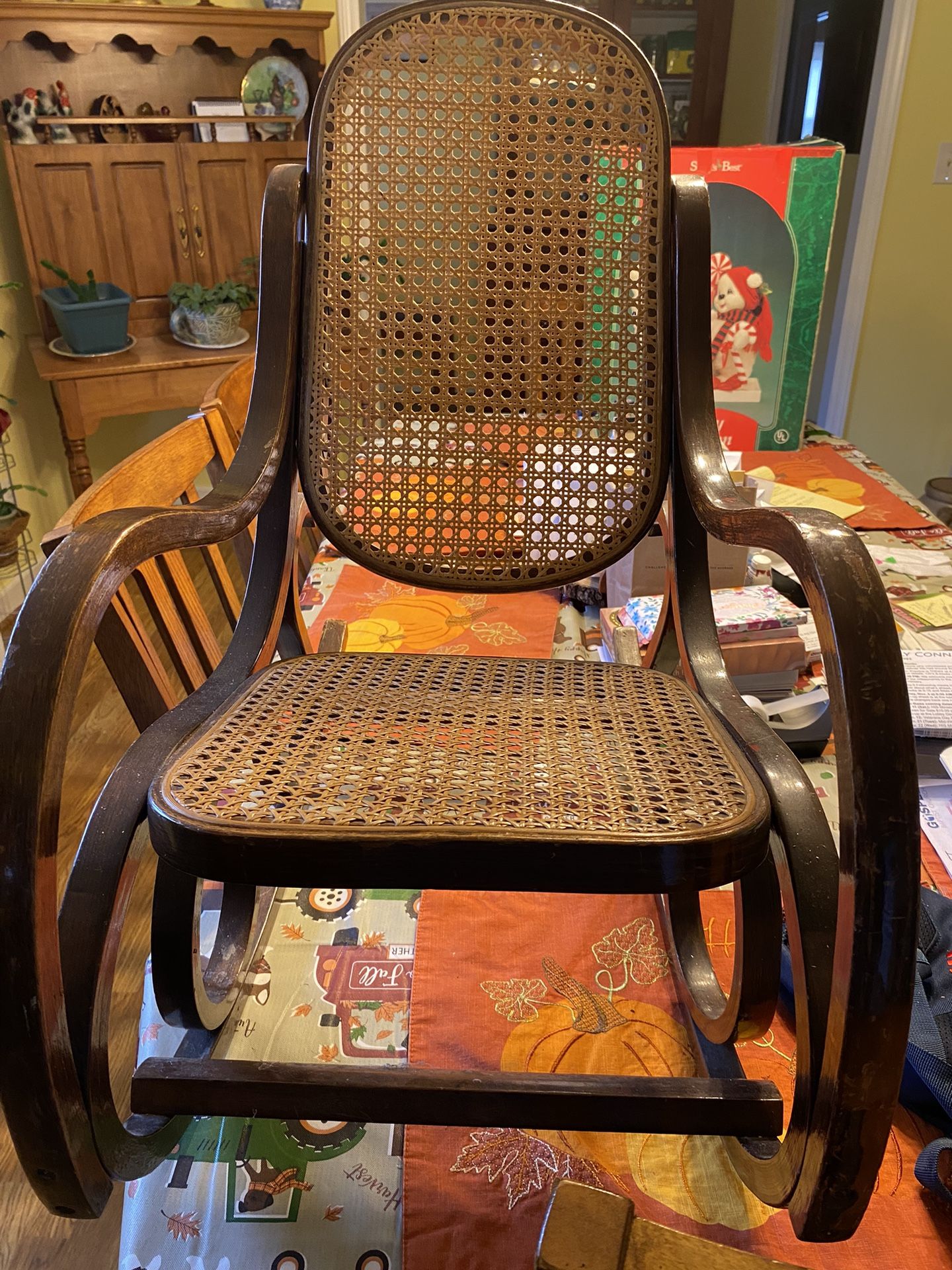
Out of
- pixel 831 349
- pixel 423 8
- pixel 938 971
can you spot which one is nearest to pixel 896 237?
pixel 831 349

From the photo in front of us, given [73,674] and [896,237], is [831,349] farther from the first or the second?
[73,674]

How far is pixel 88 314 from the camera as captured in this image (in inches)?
93.8

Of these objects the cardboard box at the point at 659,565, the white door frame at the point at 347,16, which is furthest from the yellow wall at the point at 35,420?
the cardboard box at the point at 659,565

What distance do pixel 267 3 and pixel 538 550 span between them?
91.3 inches

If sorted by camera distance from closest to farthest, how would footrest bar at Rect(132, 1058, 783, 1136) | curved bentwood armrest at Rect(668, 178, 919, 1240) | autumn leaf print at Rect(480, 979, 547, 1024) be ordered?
1. curved bentwood armrest at Rect(668, 178, 919, 1240)
2. footrest bar at Rect(132, 1058, 783, 1136)
3. autumn leaf print at Rect(480, 979, 547, 1024)

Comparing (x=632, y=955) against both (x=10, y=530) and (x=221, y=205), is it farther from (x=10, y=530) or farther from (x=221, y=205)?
(x=221, y=205)

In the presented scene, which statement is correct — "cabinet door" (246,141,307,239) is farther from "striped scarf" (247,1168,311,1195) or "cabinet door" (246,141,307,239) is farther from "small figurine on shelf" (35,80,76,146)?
"striped scarf" (247,1168,311,1195)

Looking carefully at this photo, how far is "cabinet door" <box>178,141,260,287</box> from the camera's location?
2.57 metres

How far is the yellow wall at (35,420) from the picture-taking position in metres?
2.62

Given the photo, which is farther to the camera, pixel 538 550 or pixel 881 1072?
pixel 538 550

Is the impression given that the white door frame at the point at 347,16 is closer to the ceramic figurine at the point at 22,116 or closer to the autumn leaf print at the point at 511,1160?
the ceramic figurine at the point at 22,116

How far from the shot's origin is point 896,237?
2.77m

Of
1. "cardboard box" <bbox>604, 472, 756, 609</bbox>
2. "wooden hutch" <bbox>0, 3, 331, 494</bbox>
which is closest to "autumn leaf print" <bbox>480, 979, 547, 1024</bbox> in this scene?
"cardboard box" <bbox>604, 472, 756, 609</bbox>

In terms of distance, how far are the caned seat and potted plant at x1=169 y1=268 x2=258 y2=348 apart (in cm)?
194
